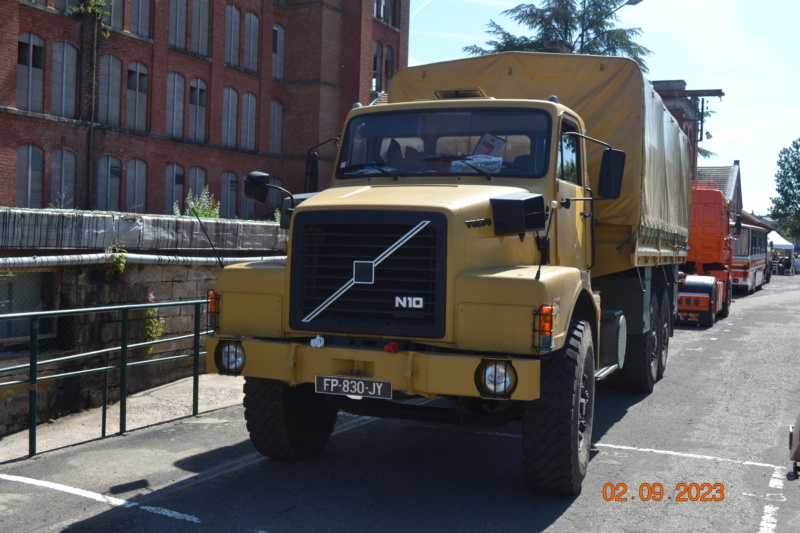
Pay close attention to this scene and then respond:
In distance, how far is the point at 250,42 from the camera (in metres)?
36.2

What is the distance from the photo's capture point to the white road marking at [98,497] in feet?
19.1

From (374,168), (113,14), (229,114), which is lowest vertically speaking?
(374,168)

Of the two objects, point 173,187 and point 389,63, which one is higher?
point 389,63

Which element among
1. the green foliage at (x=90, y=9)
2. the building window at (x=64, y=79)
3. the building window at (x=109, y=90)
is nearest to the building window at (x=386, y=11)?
the building window at (x=109, y=90)

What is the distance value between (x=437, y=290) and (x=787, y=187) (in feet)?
382

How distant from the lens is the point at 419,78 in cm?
997

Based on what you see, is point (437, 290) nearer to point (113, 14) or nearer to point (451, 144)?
point (451, 144)

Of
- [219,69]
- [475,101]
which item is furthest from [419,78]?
[219,69]

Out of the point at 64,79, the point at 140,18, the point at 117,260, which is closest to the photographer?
the point at 117,260

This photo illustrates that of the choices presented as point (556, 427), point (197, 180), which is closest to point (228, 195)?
point (197, 180)

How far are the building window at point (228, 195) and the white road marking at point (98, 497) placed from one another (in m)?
28.5

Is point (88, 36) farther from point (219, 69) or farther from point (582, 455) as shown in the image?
point (582, 455)

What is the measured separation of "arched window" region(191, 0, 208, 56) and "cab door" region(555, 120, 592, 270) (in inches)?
1087

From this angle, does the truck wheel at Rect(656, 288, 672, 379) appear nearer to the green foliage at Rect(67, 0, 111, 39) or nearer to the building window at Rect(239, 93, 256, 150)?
the green foliage at Rect(67, 0, 111, 39)
